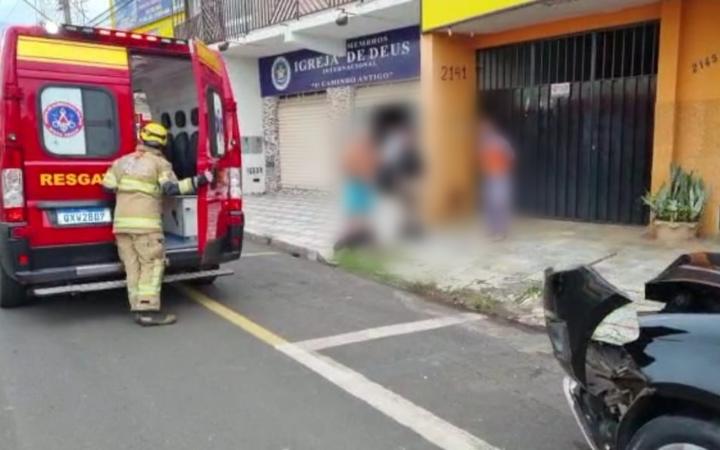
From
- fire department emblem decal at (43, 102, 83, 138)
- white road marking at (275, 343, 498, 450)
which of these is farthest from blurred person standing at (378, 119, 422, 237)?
white road marking at (275, 343, 498, 450)

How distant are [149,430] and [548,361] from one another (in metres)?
2.70

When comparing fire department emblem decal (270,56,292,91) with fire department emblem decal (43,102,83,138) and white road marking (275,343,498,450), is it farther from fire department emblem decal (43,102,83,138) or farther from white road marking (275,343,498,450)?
white road marking (275,343,498,450)

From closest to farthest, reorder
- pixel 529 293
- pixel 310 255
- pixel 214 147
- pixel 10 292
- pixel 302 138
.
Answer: pixel 10 292 → pixel 214 147 → pixel 529 293 → pixel 310 255 → pixel 302 138

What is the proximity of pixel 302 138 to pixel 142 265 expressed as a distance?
35.3ft

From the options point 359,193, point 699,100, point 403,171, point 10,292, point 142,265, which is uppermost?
point 699,100

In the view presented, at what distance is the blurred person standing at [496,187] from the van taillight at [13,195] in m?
5.80

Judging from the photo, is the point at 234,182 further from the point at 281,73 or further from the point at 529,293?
the point at 281,73

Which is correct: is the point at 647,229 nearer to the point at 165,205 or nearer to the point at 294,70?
the point at 165,205

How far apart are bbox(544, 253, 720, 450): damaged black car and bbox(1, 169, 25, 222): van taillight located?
425 cm

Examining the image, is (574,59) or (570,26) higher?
(570,26)

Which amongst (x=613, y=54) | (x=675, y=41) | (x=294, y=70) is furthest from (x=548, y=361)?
(x=294, y=70)

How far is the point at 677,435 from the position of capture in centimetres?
225

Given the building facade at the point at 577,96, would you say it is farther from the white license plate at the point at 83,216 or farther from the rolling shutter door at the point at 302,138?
the white license plate at the point at 83,216

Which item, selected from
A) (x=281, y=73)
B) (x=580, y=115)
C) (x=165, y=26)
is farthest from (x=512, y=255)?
(x=165, y=26)
